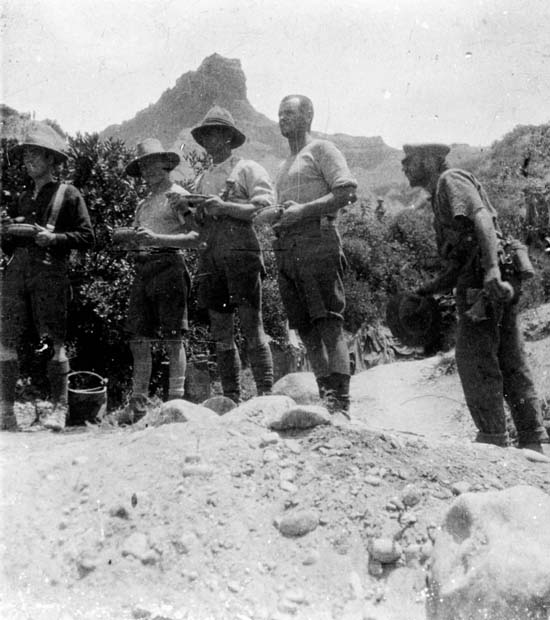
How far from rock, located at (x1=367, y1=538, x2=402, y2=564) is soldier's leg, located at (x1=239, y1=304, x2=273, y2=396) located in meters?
1.93

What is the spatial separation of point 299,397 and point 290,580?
1.79m

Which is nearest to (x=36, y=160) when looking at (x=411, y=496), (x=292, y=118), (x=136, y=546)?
(x=292, y=118)

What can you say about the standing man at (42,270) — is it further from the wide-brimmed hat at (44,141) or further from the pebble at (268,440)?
the pebble at (268,440)

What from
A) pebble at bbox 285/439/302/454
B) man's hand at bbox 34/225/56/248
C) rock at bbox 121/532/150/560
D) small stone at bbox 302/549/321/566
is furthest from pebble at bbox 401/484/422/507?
man's hand at bbox 34/225/56/248

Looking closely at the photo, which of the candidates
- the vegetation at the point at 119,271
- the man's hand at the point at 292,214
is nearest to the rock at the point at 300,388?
the man's hand at the point at 292,214

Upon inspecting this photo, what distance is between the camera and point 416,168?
379 centimetres

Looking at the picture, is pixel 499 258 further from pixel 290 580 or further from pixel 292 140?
pixel 290 580

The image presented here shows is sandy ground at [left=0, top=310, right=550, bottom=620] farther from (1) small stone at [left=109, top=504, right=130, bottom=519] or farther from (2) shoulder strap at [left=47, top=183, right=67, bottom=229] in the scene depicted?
(2) shoulder strap at [left=47, top=183, right=67, bottom=229]

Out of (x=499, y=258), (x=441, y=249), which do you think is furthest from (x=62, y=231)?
(x=499, y=258)

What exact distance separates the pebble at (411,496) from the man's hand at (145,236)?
243 centimetres

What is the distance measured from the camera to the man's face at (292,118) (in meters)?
3.98

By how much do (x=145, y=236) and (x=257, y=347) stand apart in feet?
3.36

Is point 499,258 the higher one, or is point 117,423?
point 499,258

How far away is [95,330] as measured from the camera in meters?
7.87
